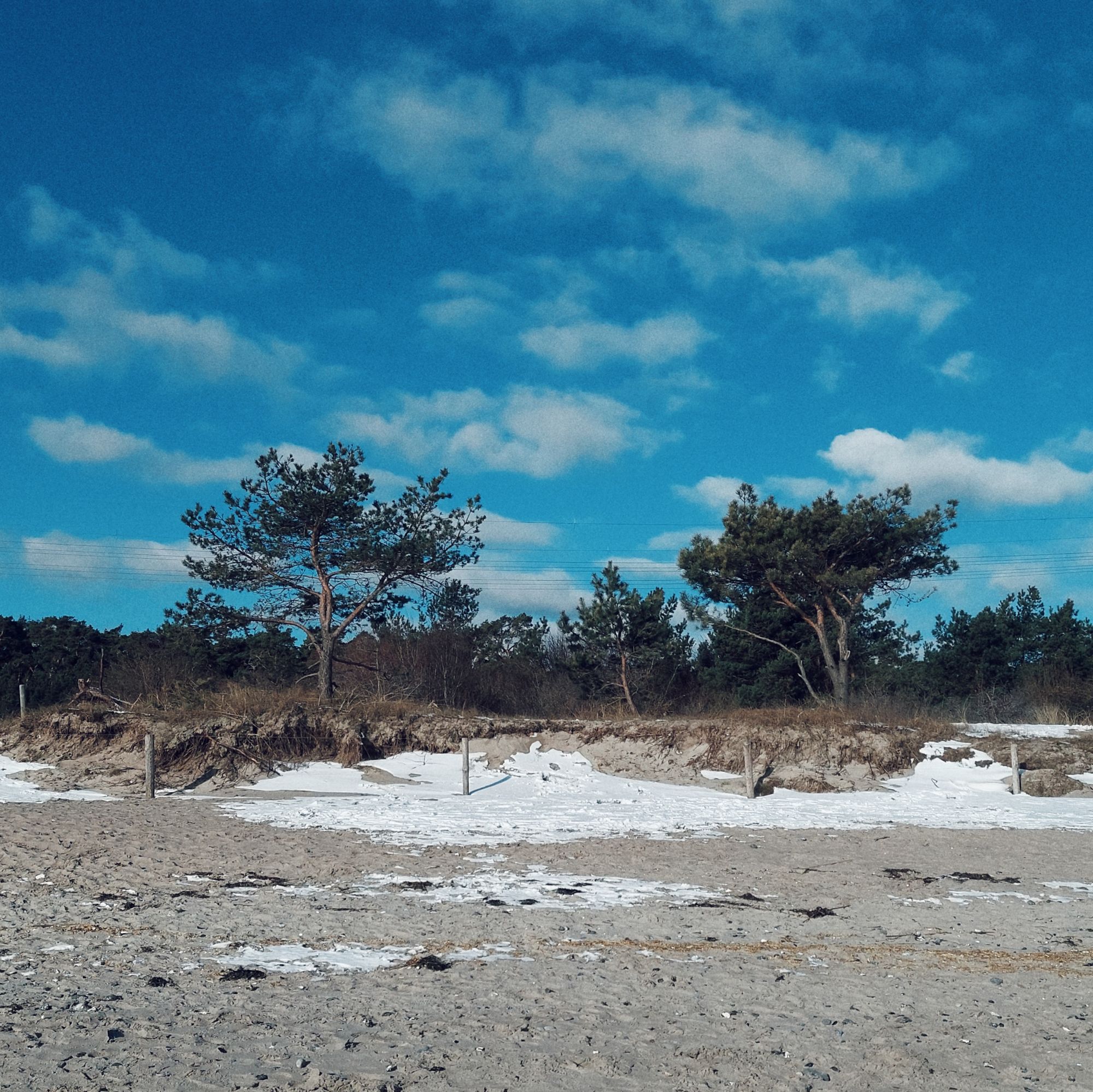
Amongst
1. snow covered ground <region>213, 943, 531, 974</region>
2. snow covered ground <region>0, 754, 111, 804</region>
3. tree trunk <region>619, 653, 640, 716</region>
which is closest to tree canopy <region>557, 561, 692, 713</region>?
tree trunk <region>619, 653, 640, 716</region>

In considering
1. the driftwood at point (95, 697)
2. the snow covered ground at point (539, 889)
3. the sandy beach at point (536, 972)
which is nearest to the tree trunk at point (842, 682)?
the sandy beach at point (536, 972)

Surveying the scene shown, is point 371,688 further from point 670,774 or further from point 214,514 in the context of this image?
point 670,774

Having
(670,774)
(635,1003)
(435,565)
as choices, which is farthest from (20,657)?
(635,1003)

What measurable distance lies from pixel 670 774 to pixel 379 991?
64.5ft

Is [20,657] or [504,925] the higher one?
[20,657]

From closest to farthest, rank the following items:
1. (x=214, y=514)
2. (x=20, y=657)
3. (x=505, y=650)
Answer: (x=214, y=514) < (x=505, y=650) < (x=20, y=657)

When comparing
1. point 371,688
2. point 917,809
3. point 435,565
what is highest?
point 435,565

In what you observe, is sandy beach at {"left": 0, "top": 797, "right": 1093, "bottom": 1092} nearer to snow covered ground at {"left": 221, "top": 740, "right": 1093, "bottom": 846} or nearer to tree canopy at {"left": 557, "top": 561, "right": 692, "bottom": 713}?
snow covered ground at {"left": 221, "top": 740, "right": 1093, "bottom": 846}

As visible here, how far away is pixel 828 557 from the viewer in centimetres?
3469

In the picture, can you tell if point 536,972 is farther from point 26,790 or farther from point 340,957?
point 26,790

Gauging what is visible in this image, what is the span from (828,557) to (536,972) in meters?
28.6

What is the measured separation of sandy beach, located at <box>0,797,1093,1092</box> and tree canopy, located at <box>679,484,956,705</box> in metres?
18.9

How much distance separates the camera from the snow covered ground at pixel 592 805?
1842 centimetres

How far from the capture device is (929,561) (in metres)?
34.6
